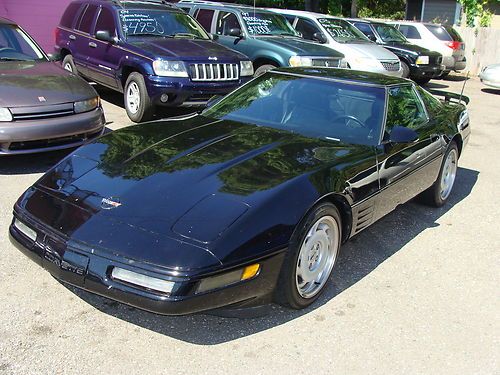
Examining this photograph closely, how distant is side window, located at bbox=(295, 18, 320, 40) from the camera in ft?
41.7

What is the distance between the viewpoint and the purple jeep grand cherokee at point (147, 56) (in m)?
7.79

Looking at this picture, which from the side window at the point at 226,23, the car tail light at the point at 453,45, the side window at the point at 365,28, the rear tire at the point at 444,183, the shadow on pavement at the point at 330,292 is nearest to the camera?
the shadow on pavement at the point at 330,292

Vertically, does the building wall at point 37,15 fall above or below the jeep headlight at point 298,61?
above

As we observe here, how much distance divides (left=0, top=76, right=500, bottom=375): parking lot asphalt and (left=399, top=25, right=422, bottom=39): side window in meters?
13.9

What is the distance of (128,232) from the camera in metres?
2.96

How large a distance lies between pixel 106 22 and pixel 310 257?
22.5 feet

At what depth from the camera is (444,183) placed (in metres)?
5.52

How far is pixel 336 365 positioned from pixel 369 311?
0.67 metres

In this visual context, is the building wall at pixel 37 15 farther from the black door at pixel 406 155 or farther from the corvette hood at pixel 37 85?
the black door at pixel 406 155

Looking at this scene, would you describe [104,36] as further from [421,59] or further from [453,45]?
[453,45]

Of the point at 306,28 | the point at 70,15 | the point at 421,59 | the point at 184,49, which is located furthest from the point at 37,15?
the point at 421,59

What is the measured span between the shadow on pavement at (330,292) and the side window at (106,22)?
570cm

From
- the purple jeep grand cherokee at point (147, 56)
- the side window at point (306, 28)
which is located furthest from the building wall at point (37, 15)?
the side window at point (306, 28)

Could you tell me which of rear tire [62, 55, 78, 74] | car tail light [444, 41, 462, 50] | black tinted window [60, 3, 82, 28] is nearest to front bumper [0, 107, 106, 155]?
rear tire [62, 55, 78, 74]
